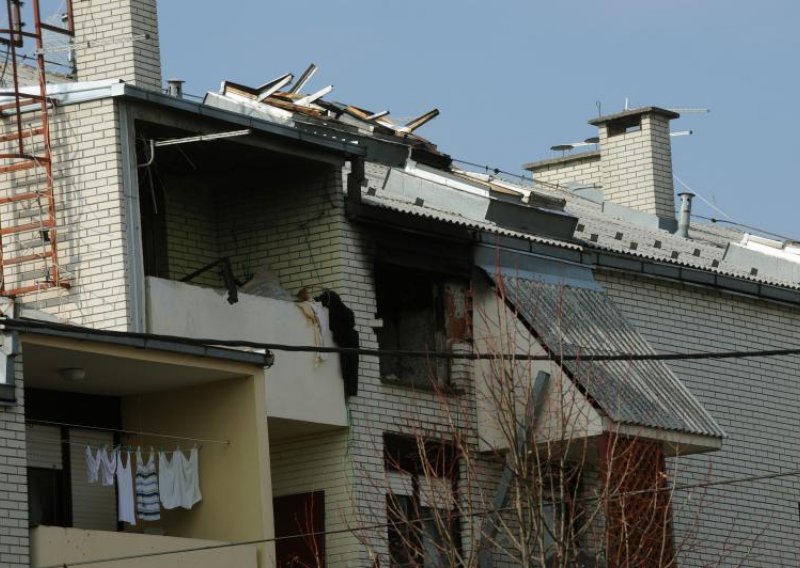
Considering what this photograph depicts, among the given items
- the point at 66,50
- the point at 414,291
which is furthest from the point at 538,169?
the point at 66,50

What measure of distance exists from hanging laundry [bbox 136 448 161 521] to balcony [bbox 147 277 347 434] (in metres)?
1.46

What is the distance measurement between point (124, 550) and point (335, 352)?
2.76m

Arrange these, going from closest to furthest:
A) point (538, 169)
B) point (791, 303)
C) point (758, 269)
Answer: point (791, 303) < point (758, 269) < point (538, 169)

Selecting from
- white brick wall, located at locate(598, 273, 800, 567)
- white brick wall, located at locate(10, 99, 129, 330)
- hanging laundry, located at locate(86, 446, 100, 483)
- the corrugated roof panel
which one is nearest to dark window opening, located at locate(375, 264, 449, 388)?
the corrugated roof panel

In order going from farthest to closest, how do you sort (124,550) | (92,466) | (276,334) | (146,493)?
(276,334), (146,493), (92,466), (124,550)

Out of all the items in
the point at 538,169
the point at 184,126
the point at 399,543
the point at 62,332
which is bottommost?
the point at 399,543

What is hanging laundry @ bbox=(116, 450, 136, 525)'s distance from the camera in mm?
23281

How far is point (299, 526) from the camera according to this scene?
2570 centimetres

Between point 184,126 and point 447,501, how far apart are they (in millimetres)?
4969

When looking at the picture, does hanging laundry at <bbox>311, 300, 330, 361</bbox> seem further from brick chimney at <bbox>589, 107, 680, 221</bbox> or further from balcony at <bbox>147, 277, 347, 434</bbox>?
brick chimney at <bbox>589, 107, 680, 221</bbox>

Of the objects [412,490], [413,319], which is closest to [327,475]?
[412,490]

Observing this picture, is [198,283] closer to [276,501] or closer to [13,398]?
[276,501]

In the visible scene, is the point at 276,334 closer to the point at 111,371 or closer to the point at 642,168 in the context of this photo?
the point at 111,371

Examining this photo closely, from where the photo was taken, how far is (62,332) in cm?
2173
